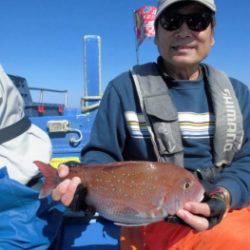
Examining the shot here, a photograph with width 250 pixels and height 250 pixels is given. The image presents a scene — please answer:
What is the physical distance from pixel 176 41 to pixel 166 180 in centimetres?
109

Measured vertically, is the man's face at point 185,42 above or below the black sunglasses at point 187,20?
below

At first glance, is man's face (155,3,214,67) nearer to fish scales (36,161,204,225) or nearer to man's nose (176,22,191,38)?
man's nose (176,22,191,38)

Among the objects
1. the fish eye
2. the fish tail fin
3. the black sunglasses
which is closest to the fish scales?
the fish eye

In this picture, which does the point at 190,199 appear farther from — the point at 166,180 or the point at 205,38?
the point at 205,38

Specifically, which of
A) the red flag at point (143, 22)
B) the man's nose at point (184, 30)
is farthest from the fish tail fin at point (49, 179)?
the red flag at point (143, 22)

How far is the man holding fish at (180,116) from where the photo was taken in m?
2.61

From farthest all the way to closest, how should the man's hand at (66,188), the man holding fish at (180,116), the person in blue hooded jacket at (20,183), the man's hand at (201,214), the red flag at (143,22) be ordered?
the red flag at (143,22), the man holding fish at (180,116), the person in blue hooded jacket at (20,183), the man's hand at (66,188), the man's hand at (201,214)

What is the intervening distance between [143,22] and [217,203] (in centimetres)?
950

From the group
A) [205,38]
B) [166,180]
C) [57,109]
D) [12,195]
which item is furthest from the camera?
[57,109]

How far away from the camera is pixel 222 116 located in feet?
8.84

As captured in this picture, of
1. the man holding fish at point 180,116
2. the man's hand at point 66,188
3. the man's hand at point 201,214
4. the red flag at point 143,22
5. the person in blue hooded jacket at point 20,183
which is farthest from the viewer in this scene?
the red flag at point 143,22

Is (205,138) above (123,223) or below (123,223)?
above

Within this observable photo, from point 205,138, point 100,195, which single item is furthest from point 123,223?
point 205,138

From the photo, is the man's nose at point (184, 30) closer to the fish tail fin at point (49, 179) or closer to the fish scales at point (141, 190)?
the fish scales at point (141, 190)
